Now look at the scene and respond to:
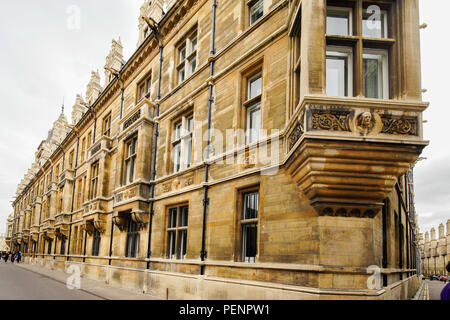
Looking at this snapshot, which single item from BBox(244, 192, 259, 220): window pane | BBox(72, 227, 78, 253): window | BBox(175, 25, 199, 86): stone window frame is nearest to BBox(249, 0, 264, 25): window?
BBox(175, 25, 199, 86): stone window frame

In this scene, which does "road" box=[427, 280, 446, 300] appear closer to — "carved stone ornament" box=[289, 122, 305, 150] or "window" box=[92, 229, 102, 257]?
"carved stone ornament" box=[289, 122, 305, 150]

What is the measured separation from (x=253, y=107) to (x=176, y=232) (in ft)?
18.5

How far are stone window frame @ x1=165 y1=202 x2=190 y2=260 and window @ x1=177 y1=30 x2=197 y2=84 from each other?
543 centimetres

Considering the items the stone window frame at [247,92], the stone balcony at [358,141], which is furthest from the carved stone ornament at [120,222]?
the stone balcony at [358,141]

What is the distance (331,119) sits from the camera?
612 centimetres

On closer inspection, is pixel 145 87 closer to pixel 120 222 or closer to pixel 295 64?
pixel 120 222

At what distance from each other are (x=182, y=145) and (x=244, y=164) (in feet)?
14.2

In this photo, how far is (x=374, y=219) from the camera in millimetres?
7234

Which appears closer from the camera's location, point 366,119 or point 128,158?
point 366,119

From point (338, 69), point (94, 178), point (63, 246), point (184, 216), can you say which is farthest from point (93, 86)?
point (338, 69)

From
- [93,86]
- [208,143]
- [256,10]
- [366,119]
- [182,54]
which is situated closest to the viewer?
[366,119]

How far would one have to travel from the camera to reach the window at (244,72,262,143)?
10.0 m

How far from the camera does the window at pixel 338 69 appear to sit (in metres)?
6.92
